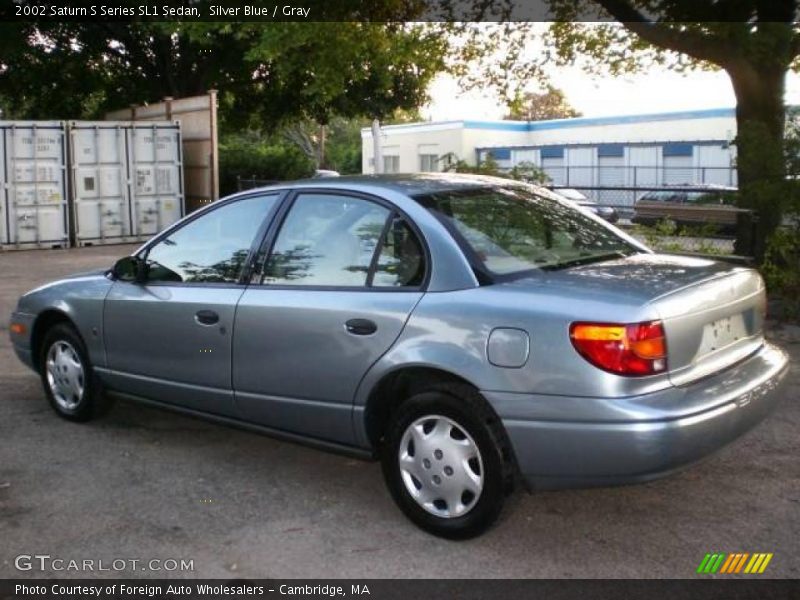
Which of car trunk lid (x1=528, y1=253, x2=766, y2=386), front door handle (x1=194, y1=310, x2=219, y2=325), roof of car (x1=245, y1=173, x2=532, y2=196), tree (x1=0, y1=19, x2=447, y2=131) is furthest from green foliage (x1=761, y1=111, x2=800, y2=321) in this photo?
tree (x1=0, y1=19, x2=447, y2=131)

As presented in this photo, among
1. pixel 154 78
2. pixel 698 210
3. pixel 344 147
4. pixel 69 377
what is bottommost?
pixel 69 377

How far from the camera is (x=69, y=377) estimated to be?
5836 millimetres

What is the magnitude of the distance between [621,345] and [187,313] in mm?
2440

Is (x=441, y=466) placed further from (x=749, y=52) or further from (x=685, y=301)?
(x=749, y=52)

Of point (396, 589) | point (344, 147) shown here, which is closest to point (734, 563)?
point (396, 589)

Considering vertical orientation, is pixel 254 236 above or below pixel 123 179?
below

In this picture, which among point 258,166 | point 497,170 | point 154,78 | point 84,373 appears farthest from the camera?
point 258,166

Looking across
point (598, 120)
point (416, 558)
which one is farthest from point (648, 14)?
point (598, 120)

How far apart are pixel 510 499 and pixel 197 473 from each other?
6.02ft

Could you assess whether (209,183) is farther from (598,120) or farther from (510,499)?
(598,120)

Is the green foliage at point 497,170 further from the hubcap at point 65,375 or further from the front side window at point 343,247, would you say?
the front side window at point 343,247

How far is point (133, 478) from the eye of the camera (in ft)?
16.0

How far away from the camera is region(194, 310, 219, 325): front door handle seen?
4.81 m

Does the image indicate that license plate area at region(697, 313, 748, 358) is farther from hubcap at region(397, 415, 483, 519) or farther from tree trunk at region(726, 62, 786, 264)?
tree trunk at region(726, 62, 786, 264)
